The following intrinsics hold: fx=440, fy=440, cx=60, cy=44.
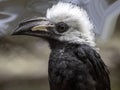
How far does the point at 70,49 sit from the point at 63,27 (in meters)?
0.07

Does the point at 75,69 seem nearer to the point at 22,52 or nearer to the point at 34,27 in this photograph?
the point at 34,27

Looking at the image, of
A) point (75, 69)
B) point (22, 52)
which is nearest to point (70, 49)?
point (75, 69)

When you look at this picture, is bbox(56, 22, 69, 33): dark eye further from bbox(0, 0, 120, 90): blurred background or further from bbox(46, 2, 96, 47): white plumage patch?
bbox(0, 0, 120, 90): blurred background

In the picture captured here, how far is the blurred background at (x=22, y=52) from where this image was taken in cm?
257

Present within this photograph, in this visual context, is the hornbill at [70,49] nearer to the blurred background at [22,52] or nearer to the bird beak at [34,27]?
the bird beak at [34,27]

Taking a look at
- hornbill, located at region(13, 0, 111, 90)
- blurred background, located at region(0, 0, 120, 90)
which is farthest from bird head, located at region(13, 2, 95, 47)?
blurred background, located at region(0, 0, 120, 90)

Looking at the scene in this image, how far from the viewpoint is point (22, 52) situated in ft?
8.68

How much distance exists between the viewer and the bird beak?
1351 millimetres

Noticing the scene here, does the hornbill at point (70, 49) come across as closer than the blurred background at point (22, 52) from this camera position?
Yes

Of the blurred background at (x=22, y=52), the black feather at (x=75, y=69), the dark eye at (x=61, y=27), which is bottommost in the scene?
the black feather at (x=75, y=69)

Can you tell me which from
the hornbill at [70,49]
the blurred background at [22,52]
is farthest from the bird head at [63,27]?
the blurred background at [22,52]

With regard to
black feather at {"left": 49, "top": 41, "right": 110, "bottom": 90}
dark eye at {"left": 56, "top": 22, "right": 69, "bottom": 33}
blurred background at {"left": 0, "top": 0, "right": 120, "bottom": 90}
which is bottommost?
black feather at {"left": 49, "top": 41, "right": 110, "bottom": 90}

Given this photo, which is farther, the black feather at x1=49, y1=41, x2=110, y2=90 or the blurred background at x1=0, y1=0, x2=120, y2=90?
the blurred background at x1=0, y1=0, x2=120, y2=90

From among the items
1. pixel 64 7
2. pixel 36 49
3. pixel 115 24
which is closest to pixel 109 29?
pixel 115 24
